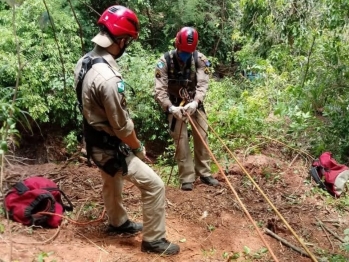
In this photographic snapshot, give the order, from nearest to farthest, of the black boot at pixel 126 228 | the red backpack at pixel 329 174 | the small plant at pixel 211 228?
the black boot at pixel 126 228 → the small plant at pixel 211 228 → the red backpack at pixel 329 174

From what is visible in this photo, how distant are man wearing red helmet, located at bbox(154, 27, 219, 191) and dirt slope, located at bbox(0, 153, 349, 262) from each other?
31 cm

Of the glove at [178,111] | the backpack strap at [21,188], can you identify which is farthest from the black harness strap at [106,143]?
the glove at [178,111]

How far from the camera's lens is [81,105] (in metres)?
3.71

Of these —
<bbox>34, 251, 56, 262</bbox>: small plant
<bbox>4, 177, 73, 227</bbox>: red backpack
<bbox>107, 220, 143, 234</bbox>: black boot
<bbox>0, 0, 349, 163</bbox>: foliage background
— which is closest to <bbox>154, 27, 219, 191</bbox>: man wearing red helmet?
<bbox>0, 0, 349, 163</bbox>: foliage background

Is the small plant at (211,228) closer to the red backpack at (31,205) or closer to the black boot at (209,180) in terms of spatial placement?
the black boot at (209,180)

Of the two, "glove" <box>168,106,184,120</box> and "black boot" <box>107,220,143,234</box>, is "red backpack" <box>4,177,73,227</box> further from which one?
"glove" <box>168,106,184,120</box>

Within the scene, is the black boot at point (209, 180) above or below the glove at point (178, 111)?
below

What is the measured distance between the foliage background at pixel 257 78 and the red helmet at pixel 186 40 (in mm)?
1445

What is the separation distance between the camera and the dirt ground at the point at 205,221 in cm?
370

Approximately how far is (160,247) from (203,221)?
103 cm

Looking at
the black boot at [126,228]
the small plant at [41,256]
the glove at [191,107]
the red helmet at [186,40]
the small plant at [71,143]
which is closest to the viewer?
the small plant at [41,256]

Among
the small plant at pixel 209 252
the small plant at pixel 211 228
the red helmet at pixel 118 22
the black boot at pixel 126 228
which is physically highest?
the red helmet at pixel 118 22

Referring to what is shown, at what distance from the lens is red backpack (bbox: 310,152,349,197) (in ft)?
17.9

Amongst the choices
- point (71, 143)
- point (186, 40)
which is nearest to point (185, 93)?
point (186, 40)
